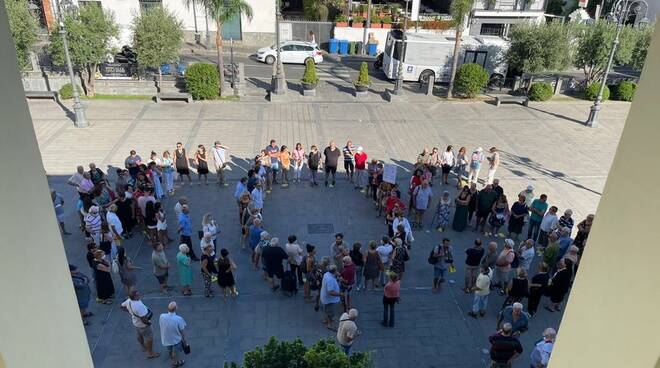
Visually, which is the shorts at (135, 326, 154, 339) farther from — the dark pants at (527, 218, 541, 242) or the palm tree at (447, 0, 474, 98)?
the palm tree at (447, 0, 474, 98)

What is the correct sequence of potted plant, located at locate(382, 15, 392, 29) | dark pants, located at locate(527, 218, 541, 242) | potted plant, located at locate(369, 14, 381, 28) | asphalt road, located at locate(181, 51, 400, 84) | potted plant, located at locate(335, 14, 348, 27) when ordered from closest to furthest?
dark pants, located at locate(527, 218, 541, 242) → asphalt road, located at locate(181, 51, 400, 84) → potted plant, located at locate(335, 14, 348, 27) → potted plant, located at locate(369, 14, 381, 28) → potted plant, located at locate(382, 15, 392, 29)

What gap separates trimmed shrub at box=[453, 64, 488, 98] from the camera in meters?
22.2

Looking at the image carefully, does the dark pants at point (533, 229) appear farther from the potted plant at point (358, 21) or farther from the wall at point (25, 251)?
the potted plant at point (358, 21)

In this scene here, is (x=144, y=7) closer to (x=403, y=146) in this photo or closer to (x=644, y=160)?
(x=403, y=146)

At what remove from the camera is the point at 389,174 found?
12.6 m

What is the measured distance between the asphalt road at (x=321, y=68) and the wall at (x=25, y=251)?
22565 mm

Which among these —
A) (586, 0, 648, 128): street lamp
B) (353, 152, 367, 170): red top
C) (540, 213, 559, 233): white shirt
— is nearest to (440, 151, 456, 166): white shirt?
(353, 152, 367, 170): red top

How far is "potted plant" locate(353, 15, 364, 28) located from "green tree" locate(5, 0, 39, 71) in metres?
19.0

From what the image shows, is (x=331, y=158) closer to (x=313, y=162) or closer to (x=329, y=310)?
(x=313, y=162)

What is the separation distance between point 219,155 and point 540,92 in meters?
16.2

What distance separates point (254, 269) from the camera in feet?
36.1

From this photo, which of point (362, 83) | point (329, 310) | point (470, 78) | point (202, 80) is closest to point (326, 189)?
point (329, 310)

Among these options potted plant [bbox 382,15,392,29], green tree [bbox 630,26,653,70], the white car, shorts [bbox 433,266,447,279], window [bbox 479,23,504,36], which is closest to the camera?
shorts [bbox 433,266,447,279]

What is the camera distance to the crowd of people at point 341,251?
8945 mm
